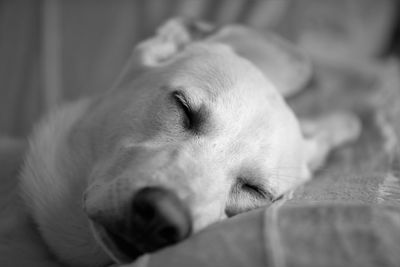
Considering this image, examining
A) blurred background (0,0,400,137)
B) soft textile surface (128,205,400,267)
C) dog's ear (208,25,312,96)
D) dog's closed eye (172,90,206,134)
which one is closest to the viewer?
soft textile surface (128,205,400,267)

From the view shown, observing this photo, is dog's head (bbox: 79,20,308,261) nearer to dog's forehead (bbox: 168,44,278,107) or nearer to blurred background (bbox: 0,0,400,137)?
dog's forehead (bbox: 168,44,278,107)

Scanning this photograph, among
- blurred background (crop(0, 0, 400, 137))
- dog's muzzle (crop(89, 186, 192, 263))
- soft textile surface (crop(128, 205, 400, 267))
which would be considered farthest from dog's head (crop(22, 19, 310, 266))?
blurred background (crop(0, 0, 400, 137))

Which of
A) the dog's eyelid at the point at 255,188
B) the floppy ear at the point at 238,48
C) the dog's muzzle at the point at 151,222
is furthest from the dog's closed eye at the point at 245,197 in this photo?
the floppy ear at the point at 238,48

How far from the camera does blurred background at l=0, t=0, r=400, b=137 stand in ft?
8.15

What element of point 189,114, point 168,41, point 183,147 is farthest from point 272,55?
point 183,147

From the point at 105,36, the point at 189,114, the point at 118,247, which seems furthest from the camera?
the point at 105,36

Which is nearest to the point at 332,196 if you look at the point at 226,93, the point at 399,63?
the point at 226,93

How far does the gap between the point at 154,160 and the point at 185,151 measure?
12 cm

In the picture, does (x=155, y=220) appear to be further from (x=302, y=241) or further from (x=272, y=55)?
(x=272, y=55)

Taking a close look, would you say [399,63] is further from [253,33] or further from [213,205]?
[213,205]

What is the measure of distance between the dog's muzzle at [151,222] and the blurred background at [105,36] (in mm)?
1536

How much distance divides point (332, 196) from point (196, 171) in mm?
419

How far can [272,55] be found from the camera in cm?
215

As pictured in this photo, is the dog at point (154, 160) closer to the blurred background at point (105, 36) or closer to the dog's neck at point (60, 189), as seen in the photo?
the dog's neck at point (60, 189)
